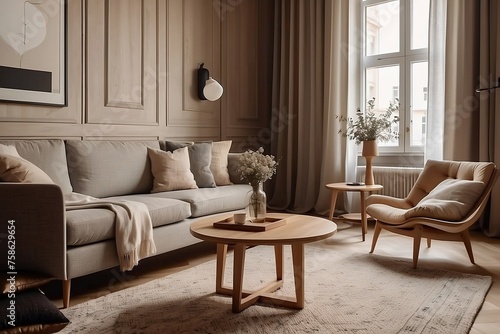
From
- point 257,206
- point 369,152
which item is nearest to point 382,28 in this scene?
point 369,152

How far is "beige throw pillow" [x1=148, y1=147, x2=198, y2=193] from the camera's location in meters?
3.66

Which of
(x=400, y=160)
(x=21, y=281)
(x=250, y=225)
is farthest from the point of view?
(x=400, y=160)

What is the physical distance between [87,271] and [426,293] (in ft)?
6.18

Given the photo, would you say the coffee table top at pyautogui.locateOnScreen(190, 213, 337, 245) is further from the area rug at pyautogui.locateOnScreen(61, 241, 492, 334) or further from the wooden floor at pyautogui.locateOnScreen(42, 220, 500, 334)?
the wooden floor at pyautogui.locateOnScreen(42, 220, 500, 334)

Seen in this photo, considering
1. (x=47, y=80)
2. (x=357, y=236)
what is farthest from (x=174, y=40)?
(x=357, y=236)

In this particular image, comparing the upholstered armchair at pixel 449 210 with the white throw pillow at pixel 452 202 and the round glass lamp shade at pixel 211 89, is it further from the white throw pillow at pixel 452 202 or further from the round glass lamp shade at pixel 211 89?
the round glass lamp shade at pixel 211 89

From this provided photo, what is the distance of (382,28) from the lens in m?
4.96

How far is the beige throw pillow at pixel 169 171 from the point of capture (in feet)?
12.0

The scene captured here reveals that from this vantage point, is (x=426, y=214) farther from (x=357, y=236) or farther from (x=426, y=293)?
→ (x=357, y=236)

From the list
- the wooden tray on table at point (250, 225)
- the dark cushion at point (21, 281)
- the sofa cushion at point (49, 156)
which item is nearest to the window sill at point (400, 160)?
the wooden tray on table at point (250, 225)

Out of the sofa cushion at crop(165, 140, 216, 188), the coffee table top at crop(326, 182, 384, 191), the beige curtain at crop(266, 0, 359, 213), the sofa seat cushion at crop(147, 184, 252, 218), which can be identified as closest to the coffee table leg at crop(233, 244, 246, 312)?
the sofa seat cushion at crop(147, 184, 252, 218)

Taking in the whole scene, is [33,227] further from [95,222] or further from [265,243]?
[265,243]

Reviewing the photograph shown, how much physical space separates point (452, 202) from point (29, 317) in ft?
8.34

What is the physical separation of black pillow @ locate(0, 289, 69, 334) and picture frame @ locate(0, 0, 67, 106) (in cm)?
197
